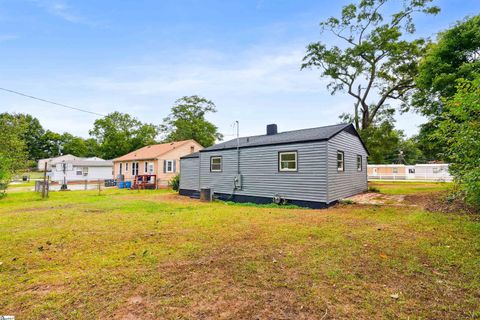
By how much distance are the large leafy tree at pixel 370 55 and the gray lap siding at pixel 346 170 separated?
10.6 m

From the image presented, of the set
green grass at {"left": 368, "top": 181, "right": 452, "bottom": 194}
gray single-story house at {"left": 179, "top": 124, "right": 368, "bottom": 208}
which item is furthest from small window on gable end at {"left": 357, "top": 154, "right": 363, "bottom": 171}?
green grass at {"left": 368, "top": 181, "right": 452, "bottom": 194}

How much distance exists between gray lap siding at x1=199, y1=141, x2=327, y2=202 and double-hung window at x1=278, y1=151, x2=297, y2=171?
16 cm

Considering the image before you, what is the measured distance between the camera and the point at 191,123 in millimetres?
36656

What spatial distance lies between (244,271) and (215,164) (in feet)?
33.7

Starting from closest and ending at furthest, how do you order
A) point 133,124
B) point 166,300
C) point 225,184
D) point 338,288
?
1. point 166,300
2. point 338,288
3. point 225,184
4. point 133,124

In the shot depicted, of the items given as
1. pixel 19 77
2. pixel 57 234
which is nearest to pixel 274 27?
pixel 57 234

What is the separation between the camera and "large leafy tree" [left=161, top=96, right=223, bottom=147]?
118 feet

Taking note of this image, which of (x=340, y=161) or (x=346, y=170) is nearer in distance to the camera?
(x=340, y=161)

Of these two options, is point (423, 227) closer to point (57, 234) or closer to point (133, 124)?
point (57, 234)

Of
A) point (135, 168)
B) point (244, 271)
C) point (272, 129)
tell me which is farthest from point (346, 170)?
point (135, 168)

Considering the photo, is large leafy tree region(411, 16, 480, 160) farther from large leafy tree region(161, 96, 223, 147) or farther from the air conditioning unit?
large leafy tree region(161, 96, 223, 147)

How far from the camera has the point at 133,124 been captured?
42125mm

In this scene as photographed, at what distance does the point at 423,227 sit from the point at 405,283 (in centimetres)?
363

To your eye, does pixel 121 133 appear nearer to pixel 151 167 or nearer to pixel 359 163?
pixel 151 167
